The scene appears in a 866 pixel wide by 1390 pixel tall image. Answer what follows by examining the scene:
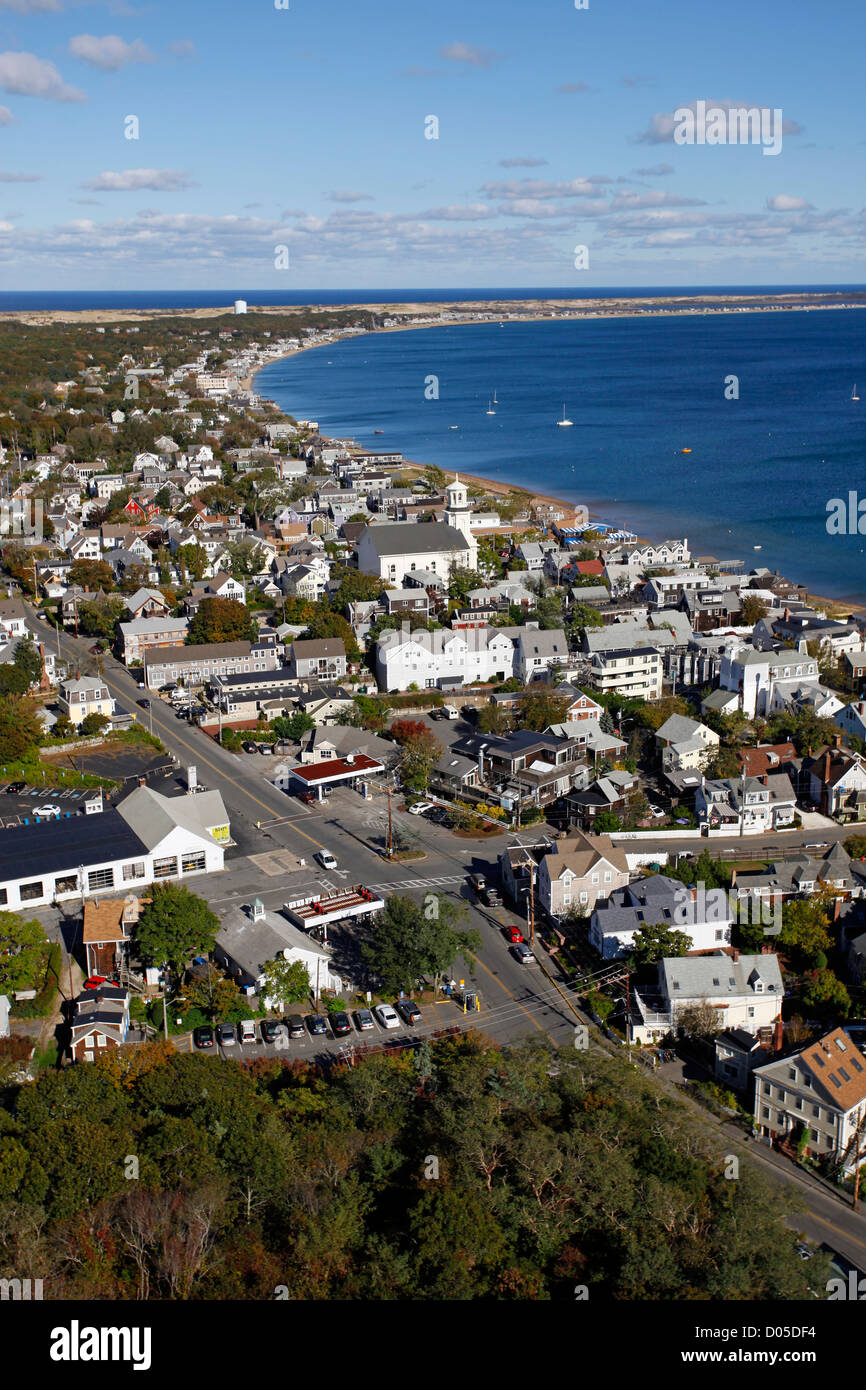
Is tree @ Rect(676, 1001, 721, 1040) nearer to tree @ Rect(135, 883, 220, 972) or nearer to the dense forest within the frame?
the dense forest

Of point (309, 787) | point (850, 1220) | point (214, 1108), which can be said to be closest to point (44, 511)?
point (309, 787)

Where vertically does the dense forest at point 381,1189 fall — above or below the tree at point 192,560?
below

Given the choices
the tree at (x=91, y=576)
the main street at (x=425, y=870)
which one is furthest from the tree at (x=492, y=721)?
the tree at (x=91, y=576)

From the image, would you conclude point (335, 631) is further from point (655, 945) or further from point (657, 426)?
point (657, 426)

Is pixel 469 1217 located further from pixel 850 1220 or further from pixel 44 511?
pixel 44 511

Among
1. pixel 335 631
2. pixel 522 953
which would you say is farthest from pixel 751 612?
pixel 522 953

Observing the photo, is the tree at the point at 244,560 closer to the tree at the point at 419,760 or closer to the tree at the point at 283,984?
the tree at the point at 419,760

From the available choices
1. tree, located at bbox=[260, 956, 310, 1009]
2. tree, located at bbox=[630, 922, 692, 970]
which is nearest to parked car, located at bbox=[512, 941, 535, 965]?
tree, located at bbox=[630, 922, 692, 970]
